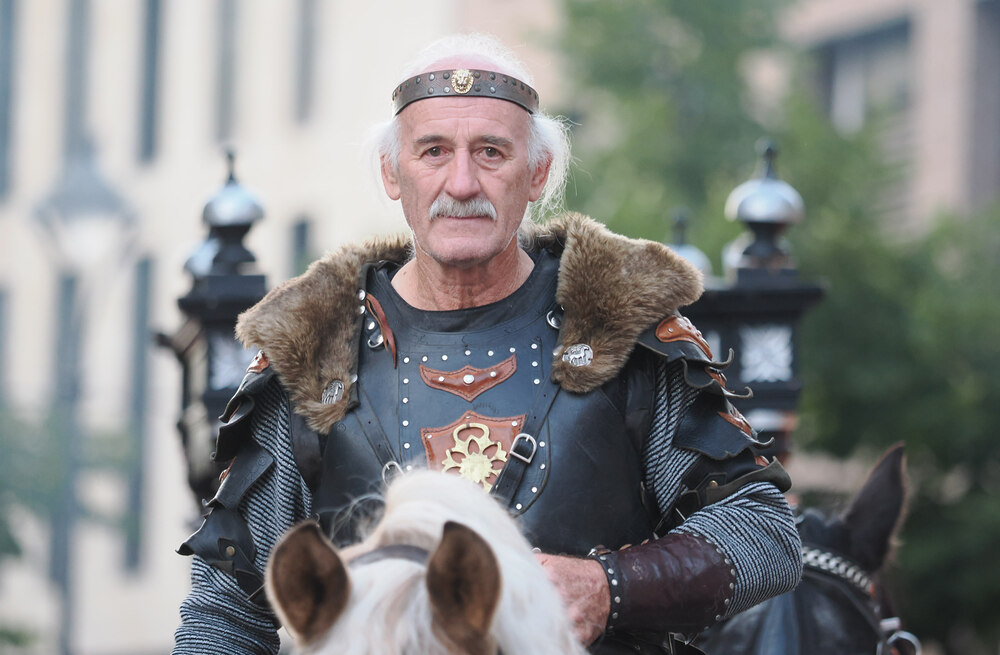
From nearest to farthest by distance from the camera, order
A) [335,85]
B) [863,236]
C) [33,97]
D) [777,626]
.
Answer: [777,626], [863,236], [335,85], [33,97]

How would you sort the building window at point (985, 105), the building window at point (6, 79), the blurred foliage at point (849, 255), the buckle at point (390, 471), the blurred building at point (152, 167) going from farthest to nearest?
the building window at point (6, 79)
the blurred building at point (152, 167)
the building window at point (985, 105)
the blurred foliage at point (849, 255)
the buckle at point (390, 471)

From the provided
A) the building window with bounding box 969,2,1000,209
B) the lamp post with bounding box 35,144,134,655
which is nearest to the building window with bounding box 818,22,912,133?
the building window with bounding box 969,2,1000,209

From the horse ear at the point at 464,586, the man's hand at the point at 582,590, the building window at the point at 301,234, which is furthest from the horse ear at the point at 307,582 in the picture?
the building window at the point at 301,234

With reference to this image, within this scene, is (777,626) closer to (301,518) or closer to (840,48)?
(301,518)

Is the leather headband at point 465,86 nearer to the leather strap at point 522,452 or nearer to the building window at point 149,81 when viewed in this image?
the leather strap at point 522,452

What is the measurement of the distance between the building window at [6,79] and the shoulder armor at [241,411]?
1175 inches

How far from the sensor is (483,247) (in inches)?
140

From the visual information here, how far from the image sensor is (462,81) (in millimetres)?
3592

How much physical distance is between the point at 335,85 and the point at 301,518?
2319 cm

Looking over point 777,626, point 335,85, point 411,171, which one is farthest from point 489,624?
point 335,85

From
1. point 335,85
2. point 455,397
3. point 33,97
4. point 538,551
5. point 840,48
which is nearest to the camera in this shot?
point 538,551

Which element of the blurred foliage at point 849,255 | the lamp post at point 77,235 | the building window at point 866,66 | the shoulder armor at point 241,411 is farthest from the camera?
the building window at point 866,66

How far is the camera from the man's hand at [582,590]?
9.97ft

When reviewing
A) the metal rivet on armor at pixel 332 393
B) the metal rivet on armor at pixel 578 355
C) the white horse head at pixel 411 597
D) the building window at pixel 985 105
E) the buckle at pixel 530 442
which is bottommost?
the white horse head at pixel 411 597
